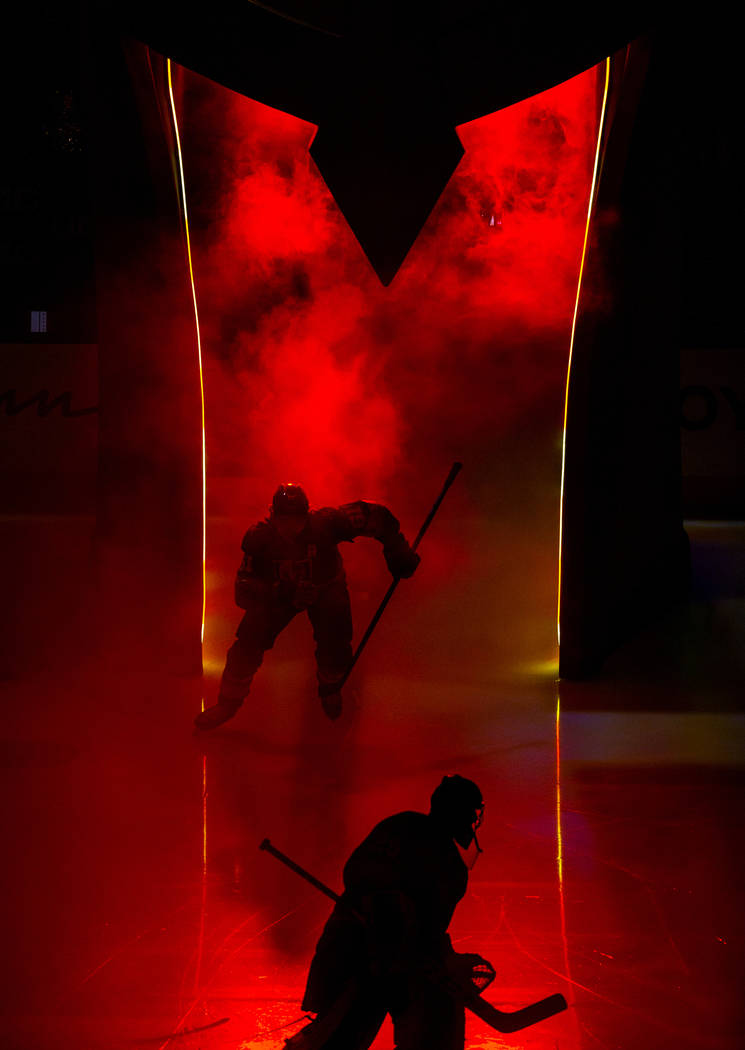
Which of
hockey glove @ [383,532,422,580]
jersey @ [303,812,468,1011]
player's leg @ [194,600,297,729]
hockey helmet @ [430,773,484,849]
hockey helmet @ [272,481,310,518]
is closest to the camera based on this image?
jersey @ [303,812,468,1011]

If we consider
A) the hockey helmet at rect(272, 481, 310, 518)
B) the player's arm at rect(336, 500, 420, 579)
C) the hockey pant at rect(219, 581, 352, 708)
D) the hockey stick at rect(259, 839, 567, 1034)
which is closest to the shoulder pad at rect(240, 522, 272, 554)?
the hockey helmet at rect(272, 481, 310, 518)

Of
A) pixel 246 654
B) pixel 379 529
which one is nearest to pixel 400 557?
pixel 379 529

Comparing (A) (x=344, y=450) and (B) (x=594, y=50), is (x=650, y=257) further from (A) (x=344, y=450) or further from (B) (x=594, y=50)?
(A) (x=344, y=450)

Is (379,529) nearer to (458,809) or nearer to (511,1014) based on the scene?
(458,809)

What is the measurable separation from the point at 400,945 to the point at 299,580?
345 centimetres

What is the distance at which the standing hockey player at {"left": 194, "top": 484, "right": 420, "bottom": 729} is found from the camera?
5574 millimetres

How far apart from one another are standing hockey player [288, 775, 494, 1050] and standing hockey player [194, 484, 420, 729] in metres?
3.19

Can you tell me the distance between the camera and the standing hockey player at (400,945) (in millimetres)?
2299

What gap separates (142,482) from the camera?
21.6ft

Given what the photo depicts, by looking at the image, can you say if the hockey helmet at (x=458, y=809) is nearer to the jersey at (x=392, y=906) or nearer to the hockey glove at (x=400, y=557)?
the jersey at (x=392, y=906)

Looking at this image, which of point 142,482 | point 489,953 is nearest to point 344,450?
point 142,482

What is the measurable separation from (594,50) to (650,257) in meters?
1.57

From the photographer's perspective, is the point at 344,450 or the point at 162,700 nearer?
the point at 162,700

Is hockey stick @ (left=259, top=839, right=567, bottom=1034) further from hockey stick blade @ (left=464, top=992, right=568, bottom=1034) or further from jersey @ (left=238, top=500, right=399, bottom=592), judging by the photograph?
jersey @ (left=238, top=500, right=399, bottom=592)
